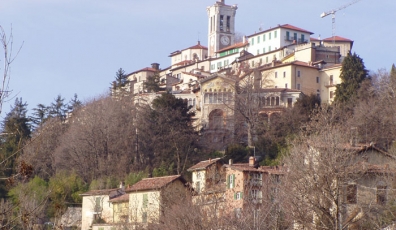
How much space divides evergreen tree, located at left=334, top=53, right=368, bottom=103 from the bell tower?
46448mm

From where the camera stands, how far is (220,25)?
12106 centimetres

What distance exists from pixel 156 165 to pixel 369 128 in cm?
1709

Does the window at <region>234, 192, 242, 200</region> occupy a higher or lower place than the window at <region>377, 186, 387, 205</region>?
lower

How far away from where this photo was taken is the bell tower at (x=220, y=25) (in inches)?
4652

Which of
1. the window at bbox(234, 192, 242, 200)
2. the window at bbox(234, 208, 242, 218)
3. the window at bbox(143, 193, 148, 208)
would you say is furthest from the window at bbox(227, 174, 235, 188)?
the window at bbox(143, 193, 148, 208)

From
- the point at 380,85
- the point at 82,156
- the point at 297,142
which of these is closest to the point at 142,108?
the point at 82,156

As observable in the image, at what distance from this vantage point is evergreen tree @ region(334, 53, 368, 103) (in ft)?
221

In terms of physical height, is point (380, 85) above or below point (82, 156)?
above

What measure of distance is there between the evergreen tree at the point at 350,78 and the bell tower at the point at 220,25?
152 ft

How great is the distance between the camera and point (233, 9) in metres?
123

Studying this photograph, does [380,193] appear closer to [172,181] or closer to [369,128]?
[172,181]

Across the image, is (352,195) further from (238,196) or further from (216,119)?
(216,119)

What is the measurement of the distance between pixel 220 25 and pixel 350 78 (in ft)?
176

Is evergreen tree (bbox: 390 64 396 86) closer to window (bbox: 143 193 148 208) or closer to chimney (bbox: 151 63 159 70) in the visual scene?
window (bbox: 143 193 148 208)
